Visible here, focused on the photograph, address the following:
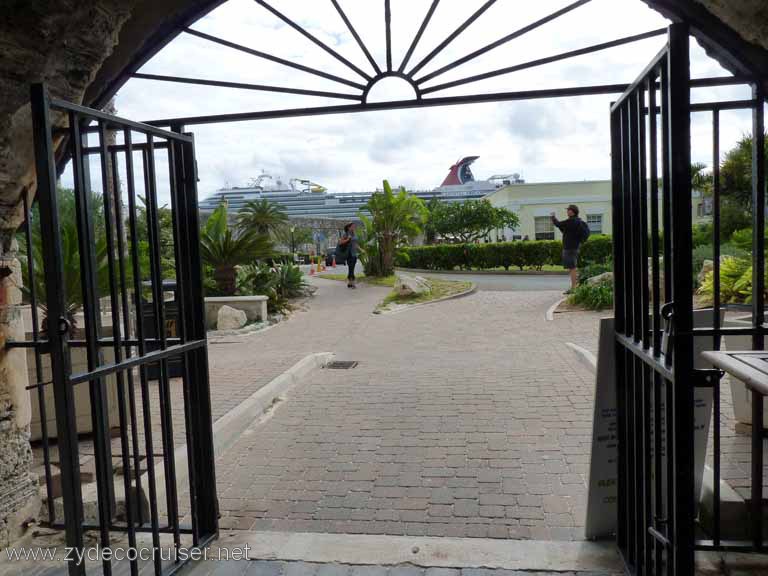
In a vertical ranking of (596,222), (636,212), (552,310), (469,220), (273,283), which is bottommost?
(552,310)

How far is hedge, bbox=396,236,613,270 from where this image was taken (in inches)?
818

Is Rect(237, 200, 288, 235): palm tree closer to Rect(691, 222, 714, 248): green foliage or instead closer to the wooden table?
Rect(691, 222, 714, 248): green foliage

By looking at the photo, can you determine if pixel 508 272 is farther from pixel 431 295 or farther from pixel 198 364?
pixel 198 364

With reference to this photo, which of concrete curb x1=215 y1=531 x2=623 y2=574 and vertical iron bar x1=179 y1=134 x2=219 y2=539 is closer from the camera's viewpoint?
concrete curb x1=215 y1=531 x2=623 y2=574

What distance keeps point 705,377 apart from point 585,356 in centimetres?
565

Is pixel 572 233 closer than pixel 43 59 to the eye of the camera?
No

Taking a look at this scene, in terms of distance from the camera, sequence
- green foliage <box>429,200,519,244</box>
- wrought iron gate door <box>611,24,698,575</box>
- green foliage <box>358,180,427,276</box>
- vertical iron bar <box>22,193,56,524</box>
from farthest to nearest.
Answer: green foliage <box>429,200,519,244</box>, green foliage <box>358,180,427,276</box>, vertical iron bar <box>22,193,56,524</box>, wrought iron gate door <box>611,24,698,575</box>

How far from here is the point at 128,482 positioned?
8.90 feet

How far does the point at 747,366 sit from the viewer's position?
87.6 inches

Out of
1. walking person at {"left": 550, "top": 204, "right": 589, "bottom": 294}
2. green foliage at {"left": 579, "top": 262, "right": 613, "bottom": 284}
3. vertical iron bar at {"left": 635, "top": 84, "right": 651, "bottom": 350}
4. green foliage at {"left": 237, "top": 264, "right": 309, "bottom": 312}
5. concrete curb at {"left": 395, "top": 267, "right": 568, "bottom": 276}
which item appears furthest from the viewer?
concrete curb at {"left": 395, "top": 267, "right": 568, "bottom": 276}

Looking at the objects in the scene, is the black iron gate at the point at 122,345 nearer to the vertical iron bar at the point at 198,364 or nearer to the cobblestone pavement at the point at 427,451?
the vertical iron bar at the point at 198,364

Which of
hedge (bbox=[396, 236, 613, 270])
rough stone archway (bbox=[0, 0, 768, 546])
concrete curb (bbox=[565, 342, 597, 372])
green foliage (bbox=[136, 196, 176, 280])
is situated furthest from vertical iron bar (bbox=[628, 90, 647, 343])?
hedge (bbox=[396, 236, 613, 270])

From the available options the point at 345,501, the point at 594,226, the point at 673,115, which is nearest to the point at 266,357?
the point at 345,501

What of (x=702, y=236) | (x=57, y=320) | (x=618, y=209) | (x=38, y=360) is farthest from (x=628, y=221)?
(x=702, y=236)
